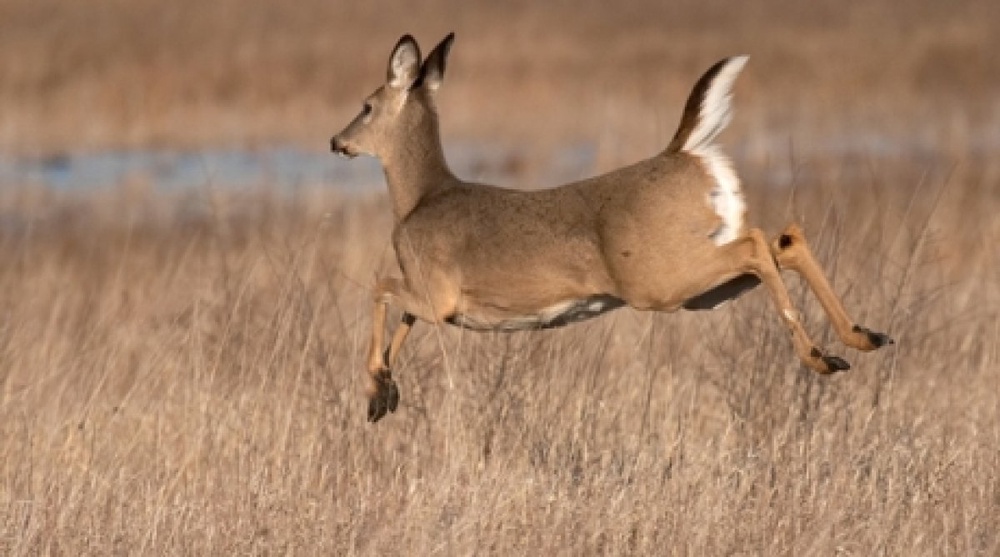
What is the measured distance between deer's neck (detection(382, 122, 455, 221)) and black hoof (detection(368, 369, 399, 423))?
1.06 m

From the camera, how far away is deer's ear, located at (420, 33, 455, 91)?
27.3 feet

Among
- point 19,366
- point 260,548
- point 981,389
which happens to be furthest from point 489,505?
point 19,366

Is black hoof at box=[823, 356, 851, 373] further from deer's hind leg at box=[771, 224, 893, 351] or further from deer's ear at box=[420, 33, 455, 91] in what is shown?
deer's ear at box=[420, 33, 455, 91]

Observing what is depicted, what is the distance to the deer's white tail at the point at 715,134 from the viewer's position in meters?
7.07

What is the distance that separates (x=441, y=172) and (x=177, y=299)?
4320 mm

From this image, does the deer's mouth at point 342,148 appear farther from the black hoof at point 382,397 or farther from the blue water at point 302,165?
the blue water at point 302,165

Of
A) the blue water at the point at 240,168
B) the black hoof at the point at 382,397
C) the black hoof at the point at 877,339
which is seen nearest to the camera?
the black hoof at the point at 877,339

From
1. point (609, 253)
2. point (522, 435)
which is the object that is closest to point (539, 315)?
point (609, 253)

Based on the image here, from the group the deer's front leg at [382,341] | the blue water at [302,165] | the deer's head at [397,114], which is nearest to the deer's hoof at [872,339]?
the deer's front leg at [382,341]

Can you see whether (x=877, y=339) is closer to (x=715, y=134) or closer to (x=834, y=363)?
(x=834, y=363)

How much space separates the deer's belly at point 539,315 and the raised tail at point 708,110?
1.95 feet

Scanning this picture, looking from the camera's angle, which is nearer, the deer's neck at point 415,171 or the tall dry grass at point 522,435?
the tall dry grass at point 522,435

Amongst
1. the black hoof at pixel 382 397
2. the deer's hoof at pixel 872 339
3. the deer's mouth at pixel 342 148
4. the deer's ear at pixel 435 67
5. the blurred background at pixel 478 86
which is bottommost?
the blurred background at pixel 478 86

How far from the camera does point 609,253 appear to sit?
7195mm
